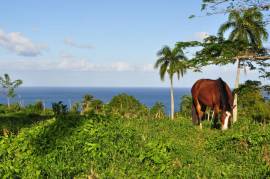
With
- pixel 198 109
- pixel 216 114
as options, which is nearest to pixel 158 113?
pixel 198 109

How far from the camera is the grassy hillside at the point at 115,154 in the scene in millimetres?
10156

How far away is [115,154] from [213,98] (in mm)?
11232

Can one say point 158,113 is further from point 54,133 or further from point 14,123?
point 54,133

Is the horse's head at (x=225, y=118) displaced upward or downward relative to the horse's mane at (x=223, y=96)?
downward

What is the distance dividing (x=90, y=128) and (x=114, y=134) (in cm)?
106

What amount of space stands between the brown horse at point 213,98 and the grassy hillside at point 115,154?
17.8ft

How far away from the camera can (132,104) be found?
97938mm

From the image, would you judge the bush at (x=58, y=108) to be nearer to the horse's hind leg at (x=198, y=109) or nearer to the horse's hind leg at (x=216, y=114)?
the horse's hind leg at (x=198, y=109)

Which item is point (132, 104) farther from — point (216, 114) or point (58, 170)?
point (58, 170)

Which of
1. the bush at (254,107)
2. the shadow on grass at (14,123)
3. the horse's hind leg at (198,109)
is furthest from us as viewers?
the bush at (254,107)

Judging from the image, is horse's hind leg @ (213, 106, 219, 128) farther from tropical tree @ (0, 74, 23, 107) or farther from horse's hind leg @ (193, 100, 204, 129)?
tropical tree @ (0, 74, 23, 107)

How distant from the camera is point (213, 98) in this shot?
21.8 m

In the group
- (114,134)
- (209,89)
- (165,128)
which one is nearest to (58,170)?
(114,134)

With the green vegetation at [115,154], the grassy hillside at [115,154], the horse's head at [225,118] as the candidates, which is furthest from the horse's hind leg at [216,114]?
the grassy hillside at [115,154]
